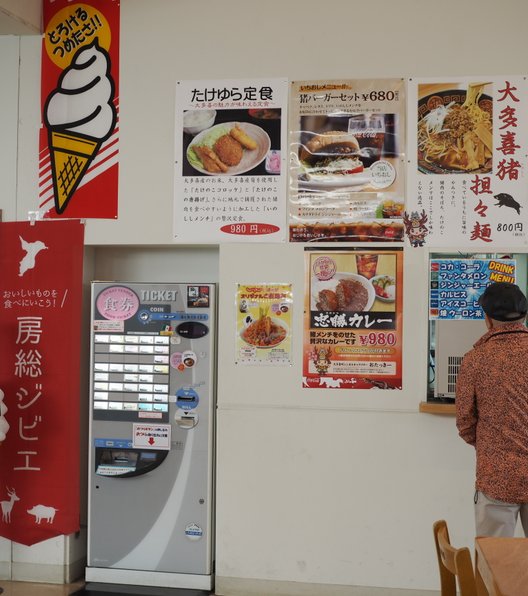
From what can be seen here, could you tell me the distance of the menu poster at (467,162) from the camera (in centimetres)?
361

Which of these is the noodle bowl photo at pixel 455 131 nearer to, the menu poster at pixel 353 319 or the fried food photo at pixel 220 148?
the menu poster at pixel 353 319

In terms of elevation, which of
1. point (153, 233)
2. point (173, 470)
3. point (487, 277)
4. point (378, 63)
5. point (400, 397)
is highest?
point (378, 63)

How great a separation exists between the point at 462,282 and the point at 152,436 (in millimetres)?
1876

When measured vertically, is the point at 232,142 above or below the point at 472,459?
above

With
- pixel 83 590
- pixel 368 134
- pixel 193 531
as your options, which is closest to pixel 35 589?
pixel 83 590

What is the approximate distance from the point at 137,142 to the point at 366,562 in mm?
2624

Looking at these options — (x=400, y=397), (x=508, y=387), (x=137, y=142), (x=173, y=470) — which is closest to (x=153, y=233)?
(x=137, y=142)

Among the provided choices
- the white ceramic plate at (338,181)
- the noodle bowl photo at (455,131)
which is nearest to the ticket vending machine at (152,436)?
the white ceramic plate at (338,181)

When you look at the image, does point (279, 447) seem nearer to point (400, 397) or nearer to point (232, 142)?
point (400, 397)

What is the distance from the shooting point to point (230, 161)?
383cm

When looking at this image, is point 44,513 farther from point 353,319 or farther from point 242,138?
point 242,138

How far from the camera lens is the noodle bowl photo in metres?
3.63

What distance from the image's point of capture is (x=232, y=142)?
151 inches

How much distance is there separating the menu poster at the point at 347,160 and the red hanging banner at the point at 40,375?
133 centimetres
